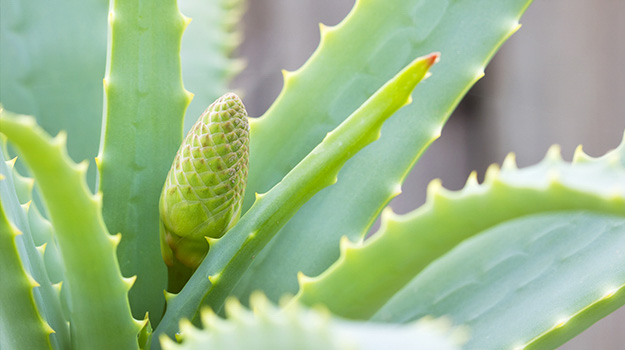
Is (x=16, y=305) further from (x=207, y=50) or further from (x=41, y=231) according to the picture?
(x=207, y=50)

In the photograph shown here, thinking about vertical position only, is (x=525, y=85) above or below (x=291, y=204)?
above

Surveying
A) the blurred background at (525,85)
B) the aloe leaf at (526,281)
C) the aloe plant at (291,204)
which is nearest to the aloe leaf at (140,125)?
the aloe plant at (291,204)

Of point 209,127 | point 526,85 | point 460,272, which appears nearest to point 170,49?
point 209,127

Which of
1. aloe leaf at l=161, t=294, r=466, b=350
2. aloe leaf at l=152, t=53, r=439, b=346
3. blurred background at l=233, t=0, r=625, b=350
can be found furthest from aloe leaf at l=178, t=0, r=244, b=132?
blurred background at l=233, t=0, r=625, b=350

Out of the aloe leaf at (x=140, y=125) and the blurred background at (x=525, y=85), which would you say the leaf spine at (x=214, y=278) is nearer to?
the aloe leaf at (x=140, y=125)

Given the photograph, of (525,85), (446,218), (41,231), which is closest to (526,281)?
(446,218)

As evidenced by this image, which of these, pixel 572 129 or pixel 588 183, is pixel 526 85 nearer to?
pixel 572 129
